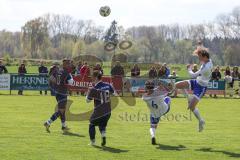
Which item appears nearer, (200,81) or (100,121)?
(100,121)

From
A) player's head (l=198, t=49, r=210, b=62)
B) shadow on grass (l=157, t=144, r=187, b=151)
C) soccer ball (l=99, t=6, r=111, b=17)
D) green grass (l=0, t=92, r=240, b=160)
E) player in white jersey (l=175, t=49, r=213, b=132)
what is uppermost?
soccer ball (l=99, t=6, r=111, b=17)

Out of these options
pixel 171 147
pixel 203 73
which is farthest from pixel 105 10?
pixel 171 147

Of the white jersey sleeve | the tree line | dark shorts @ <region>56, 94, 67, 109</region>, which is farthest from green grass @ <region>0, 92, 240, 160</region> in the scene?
the tree line

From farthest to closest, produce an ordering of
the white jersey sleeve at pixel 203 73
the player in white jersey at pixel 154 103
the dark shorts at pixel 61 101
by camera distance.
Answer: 1. the dark shorts at pixel 61 101
2. the white jersey sleeve at pixel 203 73
3. the player in white jersey at pixel 154 103

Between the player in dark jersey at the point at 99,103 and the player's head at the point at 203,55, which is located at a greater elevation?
the player's head at the point at 203,55

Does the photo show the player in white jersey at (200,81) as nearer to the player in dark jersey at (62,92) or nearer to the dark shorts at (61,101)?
the player in dark jersey at (62,92)

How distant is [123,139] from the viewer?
43.9 feet

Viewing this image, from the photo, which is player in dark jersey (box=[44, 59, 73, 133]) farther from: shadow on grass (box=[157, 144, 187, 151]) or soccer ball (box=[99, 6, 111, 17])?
soccer ball (box=[99, 6, 111, 17])

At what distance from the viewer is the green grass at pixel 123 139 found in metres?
10.9

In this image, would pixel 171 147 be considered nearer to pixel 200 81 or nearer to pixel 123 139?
pixel 123 139

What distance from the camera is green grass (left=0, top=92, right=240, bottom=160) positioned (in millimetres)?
10945

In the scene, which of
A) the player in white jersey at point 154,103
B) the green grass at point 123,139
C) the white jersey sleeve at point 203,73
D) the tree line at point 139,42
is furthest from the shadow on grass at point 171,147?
the tree line at point 139,42

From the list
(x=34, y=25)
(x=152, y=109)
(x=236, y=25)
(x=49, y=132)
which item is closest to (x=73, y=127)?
(x=49, y=132)

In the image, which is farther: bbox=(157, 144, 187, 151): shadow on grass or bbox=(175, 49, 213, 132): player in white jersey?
bbox=(175, 49, 213, 132): player in white jersey
